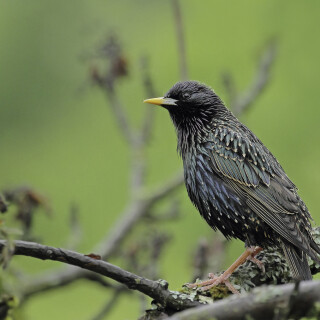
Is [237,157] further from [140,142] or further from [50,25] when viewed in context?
[50,25]

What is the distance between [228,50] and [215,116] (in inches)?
204

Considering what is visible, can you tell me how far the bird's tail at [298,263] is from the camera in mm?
4258

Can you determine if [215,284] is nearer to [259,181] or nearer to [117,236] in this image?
[259,181]

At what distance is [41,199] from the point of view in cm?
586

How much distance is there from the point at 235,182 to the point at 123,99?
6.45 meters

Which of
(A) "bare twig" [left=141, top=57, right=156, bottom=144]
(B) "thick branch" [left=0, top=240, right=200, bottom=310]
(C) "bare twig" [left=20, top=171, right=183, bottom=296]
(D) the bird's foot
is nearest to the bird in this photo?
(D) the bird's foot

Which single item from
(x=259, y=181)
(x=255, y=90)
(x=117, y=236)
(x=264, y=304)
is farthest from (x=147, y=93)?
(x=264, y=304)

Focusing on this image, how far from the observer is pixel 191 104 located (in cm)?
575

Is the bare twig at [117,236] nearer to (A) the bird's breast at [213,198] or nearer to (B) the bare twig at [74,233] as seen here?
(B) the bare twig at [74,233]

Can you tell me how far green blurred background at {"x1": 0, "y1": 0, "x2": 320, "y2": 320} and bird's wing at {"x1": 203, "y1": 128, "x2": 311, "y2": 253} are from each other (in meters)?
4.19

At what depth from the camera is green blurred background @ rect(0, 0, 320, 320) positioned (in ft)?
33.2

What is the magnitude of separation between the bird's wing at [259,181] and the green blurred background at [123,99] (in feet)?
13.7

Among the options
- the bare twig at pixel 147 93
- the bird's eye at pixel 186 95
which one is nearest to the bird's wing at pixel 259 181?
the bird's eye at pixel 186 95

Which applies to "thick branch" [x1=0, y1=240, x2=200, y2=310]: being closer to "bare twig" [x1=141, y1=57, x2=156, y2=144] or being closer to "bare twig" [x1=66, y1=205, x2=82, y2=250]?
"bare twig" [x1=66, y1=205, x2=82, y2=250]
